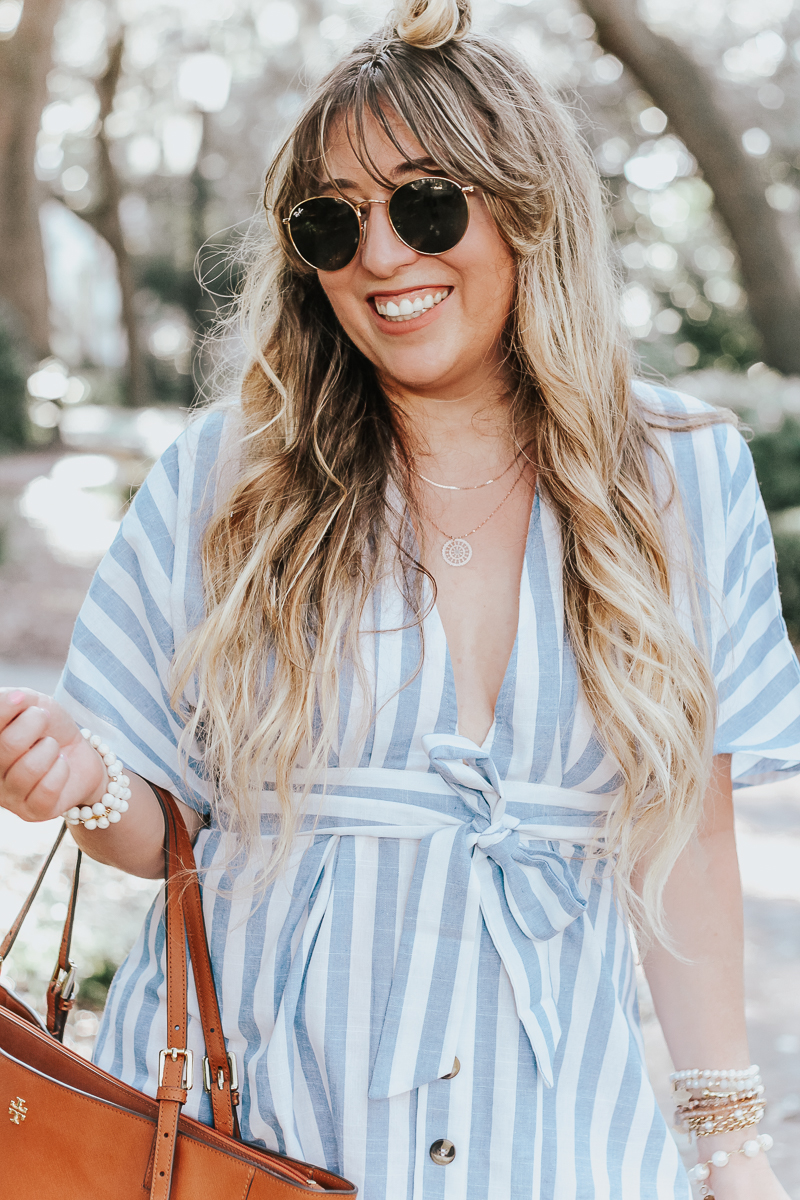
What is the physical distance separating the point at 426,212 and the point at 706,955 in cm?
114

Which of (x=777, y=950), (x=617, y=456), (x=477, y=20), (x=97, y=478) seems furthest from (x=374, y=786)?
(x=97, y=478)

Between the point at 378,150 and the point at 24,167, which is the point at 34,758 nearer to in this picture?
the point at 378,150

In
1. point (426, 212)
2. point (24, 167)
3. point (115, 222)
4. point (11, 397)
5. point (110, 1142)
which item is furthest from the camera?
point (115, 222)

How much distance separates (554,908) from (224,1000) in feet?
1.51

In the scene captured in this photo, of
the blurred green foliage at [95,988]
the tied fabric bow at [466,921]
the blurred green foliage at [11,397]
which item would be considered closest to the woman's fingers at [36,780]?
the tied fabric bow at [466,921]

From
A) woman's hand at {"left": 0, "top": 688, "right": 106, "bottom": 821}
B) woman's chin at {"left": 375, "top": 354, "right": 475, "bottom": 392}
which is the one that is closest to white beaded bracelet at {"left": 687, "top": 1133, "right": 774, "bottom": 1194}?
woman's hand at {"left": 0, "top": 688, "right": 106, "bottom": 821}

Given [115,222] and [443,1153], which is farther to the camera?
[115,222]

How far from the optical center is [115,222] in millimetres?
19906

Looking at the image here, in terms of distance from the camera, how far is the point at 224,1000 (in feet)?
5.12

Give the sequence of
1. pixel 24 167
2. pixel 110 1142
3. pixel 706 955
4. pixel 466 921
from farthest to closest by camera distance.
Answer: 1. pixel 24 167
2. pixel 706 955
3. pixel 466 921
4. pixel 110 1142

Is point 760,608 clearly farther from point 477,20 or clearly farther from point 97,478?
point 97,478

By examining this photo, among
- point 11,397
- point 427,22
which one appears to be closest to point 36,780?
point 427,22

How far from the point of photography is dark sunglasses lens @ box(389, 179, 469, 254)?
1.60m

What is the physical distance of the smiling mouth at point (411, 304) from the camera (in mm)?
1644
